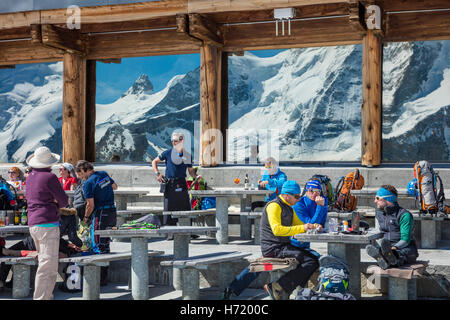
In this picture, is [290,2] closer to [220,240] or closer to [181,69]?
[220,240]

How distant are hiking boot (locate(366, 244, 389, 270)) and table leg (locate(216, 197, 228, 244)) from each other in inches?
135

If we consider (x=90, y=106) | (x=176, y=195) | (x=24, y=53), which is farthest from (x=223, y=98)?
(x=24, y=53)

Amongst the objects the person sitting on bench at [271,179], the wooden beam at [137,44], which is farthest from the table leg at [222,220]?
the wooden beam at [137,44]

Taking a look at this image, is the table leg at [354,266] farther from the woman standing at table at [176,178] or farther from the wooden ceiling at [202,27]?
the wooden ceiling at [202,27]

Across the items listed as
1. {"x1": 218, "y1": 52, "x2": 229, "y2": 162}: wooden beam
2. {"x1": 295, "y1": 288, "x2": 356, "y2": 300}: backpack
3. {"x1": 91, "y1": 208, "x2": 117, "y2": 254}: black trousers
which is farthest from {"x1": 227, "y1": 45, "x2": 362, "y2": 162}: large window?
{"x1": 295, "y1": 288, "x2": 356, "y2": 300}: backpack

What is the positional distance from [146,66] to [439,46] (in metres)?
18.0

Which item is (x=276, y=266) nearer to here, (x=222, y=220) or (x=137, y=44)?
(x=222, y=220)

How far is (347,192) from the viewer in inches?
414

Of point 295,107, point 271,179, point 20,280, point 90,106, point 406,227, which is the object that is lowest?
point 20,280

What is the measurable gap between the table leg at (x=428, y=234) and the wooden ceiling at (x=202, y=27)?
414 cm

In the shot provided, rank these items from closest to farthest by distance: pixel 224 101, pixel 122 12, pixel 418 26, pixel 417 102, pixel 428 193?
pixel 428 193 → pixel 418 26 → pixel 122 12 → pixel 224 101 → pixel 417 102

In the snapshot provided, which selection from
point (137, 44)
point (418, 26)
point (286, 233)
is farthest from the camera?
point (137, 44)

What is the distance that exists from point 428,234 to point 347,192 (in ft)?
4.70

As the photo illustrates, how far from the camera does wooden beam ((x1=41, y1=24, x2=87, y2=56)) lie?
45.5ft
